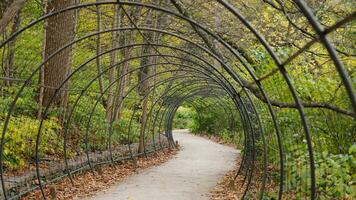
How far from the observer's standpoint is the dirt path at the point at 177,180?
9711 millimetres

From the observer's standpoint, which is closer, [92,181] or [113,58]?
[92,181]

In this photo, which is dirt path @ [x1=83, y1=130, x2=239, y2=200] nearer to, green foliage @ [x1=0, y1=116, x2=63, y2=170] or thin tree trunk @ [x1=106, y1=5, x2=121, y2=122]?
green foliage @ [x1=0, y1=116, x2=63, y2=170]

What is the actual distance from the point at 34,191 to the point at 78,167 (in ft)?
7.68

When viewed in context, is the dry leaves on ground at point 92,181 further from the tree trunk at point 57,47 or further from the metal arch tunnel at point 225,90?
the tree trunk at point 57,47

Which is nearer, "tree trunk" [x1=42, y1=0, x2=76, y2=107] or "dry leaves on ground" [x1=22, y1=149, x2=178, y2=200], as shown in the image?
"dry leaves on ground" [x1=22, y1=149, x2=178, y2=200]

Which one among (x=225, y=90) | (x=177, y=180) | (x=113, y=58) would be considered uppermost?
Answer: (x=113, y=58)

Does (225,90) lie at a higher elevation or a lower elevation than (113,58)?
lower

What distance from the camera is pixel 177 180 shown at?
12312 mm

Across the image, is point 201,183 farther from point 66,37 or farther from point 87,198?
point 66,37

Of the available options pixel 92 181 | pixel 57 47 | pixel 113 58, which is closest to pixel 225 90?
pixel 113 58

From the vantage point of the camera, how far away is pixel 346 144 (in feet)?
22.3

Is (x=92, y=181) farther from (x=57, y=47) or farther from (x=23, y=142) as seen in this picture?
(x=57, y=47)

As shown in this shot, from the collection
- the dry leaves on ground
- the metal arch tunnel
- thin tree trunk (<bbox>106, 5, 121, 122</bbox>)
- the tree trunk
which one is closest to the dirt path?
the dry leaves on ground

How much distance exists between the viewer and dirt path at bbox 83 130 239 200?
9.71 m
